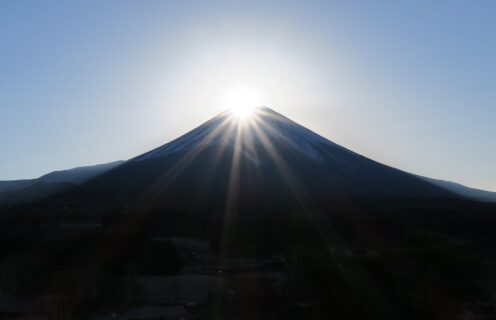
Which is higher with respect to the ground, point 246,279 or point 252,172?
point 252,172

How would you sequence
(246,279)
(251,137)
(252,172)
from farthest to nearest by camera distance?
(251,137), (252,172), (246,279)

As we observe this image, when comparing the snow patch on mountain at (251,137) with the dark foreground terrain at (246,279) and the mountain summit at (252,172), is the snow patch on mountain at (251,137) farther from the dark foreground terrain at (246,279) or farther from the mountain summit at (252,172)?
the dark foreground terrain at (246,279)

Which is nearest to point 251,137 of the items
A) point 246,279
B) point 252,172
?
point 252,172

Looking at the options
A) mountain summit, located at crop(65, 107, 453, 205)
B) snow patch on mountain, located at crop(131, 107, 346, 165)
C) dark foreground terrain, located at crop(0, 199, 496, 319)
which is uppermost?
snow patch on mountain, located at crop(131, 107, 346, 165)

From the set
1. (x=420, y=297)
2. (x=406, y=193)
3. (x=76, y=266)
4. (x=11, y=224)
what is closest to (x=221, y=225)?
(x=11, y=224)

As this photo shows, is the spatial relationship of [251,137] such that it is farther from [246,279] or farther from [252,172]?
[246,279]

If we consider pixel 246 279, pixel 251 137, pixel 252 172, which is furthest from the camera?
pixel 251 137

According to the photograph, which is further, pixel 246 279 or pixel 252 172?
pixel 252 172

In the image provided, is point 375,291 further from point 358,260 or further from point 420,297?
point 358,260

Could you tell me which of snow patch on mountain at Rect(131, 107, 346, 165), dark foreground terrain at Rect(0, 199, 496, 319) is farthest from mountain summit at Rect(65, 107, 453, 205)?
dark foreground terrain at Rect(0, 199, 496, 319)

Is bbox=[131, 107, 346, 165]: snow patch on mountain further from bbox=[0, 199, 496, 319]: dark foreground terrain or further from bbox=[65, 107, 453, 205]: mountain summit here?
bbox=[0, 199, 496, 319]: dark foreground terrain
